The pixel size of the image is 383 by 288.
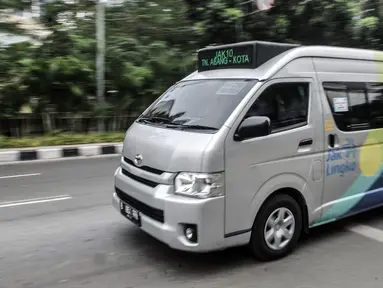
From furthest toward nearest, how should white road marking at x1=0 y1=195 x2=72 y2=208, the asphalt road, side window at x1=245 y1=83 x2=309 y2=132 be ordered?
1. white road marking at x1=0 y1=195 x2=72 y2=208
2. side window at x1=245 y1=83 x2=309 y2=132
3. the asphalt road

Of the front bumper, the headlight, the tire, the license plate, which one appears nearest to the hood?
the headlight

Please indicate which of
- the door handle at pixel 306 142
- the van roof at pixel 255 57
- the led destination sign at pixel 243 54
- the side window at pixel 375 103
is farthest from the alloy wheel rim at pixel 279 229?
the side window at pixel 375 103

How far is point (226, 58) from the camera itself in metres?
4.39

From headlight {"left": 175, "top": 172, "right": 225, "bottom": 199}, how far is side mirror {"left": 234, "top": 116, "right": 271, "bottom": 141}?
38 centimetres

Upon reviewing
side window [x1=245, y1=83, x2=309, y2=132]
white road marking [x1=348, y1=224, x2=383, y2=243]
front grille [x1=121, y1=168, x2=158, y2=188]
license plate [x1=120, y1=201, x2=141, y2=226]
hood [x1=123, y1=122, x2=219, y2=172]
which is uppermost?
side window [x1=245, y1=83, x2=309, y2=132]

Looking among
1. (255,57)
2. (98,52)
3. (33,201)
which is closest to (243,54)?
(255,57)

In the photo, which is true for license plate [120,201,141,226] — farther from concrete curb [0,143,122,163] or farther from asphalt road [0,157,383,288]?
concrete curb [0,143,122,163]

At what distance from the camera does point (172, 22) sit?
14102 millimetres

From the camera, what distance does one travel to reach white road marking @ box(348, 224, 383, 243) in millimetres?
4595

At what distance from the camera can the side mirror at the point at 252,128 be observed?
143 inches

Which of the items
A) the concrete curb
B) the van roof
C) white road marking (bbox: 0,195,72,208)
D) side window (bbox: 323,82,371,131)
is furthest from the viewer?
the concrete curb

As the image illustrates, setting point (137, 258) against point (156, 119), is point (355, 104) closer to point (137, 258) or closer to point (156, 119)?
point (156, 119)

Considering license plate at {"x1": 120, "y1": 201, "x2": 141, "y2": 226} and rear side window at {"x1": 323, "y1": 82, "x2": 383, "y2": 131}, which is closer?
license plate at {"x1": 120, "y1": 201, "x2": 141, "y2": 226}

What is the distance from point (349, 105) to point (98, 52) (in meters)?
8.72
